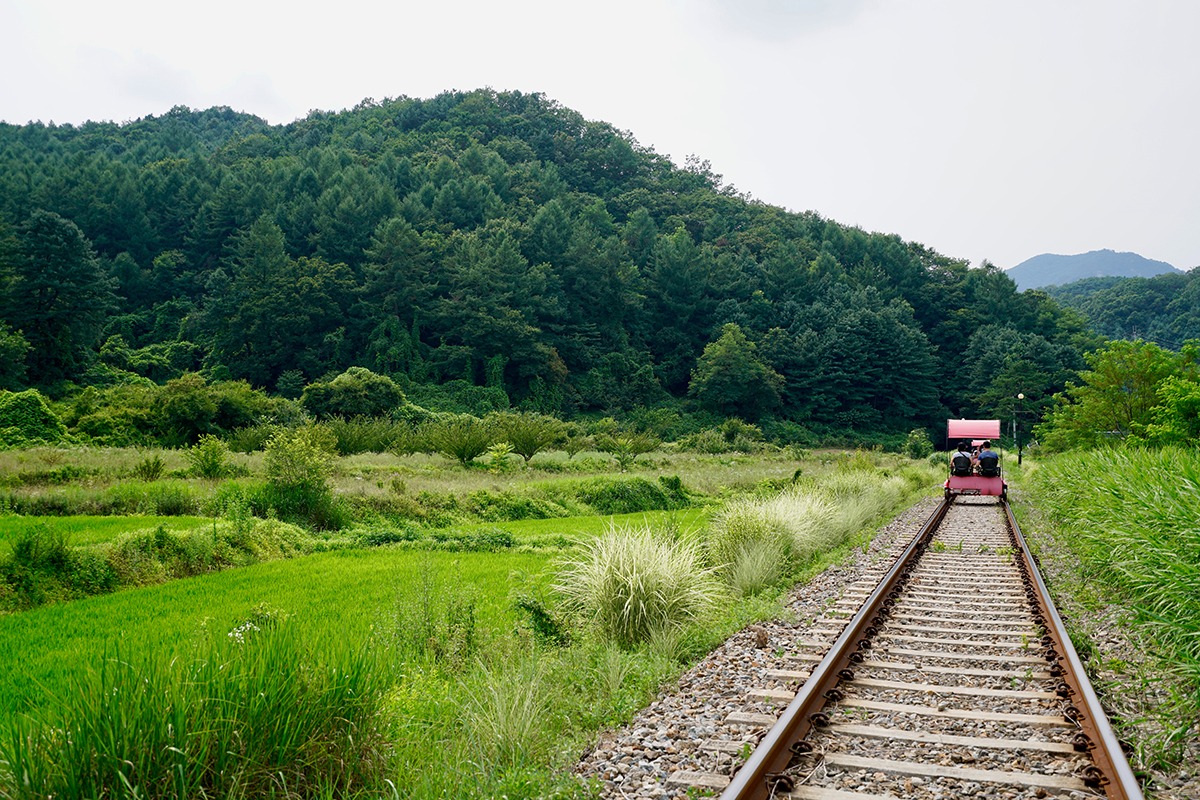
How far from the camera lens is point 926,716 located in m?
4.78

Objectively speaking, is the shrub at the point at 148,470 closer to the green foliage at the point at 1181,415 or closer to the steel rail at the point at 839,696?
the steel rail at the point at 839,696

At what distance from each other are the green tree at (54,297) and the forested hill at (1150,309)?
107159 mm

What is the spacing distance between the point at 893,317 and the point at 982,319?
14238 mm

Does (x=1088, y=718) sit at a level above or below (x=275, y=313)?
below

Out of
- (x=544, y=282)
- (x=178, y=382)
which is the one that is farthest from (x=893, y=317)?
(x=178, y=382)

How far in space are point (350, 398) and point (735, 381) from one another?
1490 inches

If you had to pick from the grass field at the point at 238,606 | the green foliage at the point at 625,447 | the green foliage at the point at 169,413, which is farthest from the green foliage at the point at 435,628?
the green foliage at the point at 169,413

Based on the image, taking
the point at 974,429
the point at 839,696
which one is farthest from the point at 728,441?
the point at 839,696

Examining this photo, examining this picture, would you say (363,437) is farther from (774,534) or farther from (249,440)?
(774,534)

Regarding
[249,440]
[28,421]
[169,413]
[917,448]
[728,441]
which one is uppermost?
[169,413]

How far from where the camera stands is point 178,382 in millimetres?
38406

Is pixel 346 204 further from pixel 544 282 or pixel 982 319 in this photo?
pixel 982 319

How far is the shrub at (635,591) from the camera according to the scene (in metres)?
7.27

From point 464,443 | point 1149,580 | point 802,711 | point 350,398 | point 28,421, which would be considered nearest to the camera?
point 802,711
